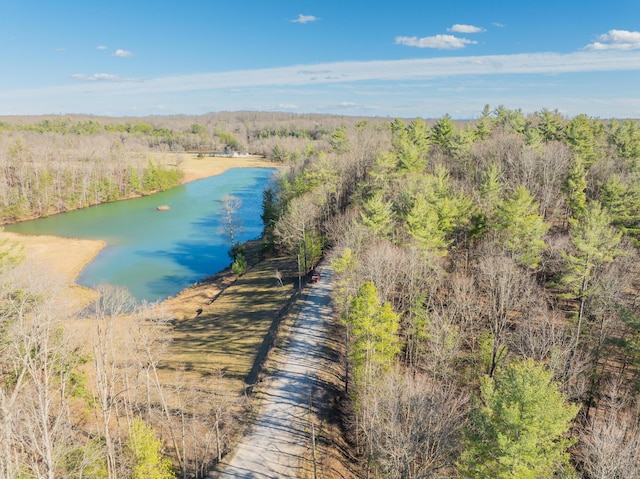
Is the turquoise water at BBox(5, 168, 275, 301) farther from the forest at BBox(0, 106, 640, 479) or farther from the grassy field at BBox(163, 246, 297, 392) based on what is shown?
the forest at BBox(0, 106, 640, 479)

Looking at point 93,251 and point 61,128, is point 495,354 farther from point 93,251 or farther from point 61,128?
point 61,128

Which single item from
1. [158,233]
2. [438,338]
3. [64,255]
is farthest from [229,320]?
[158,233]

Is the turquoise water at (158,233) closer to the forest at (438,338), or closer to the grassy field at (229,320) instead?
the grassy field at (229,320)

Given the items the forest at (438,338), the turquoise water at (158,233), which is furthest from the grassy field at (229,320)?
the turquoise water at (158,233)

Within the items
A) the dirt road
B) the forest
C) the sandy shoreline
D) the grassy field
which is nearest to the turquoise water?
the sandy shoreline

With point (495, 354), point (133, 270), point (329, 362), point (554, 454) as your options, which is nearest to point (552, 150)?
point (495, 354)

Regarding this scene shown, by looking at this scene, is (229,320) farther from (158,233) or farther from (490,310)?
(158,233)
